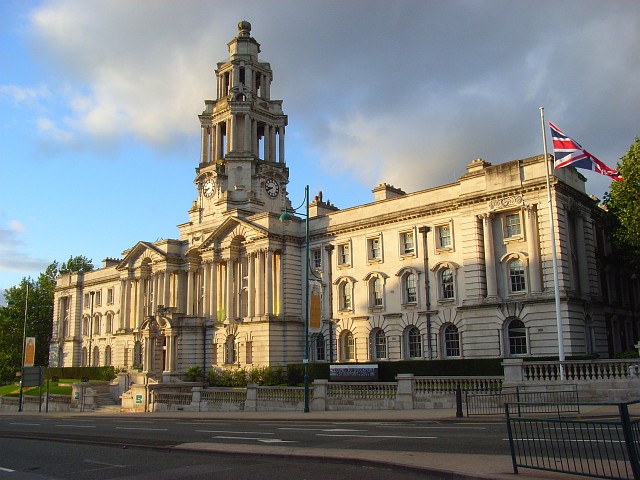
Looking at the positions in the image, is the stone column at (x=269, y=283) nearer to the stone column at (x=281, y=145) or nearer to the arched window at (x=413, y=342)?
the arched window at (x=413, y=342)

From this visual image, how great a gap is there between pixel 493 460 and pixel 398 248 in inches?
1434

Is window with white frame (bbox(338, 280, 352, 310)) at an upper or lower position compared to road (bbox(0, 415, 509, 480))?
upper

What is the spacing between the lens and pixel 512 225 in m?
41.7

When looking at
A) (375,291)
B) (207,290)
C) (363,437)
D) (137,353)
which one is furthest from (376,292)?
(363,437)

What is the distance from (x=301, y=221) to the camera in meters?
56.8

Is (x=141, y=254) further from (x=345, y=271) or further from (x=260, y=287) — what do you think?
(x=345, y=271)

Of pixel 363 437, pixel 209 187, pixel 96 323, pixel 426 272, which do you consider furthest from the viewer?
pixel 96 323

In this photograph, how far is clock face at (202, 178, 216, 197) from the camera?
64.1 metres

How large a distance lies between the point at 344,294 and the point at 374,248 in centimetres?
476

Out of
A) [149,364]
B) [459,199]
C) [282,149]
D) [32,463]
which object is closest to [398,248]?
[459,199]

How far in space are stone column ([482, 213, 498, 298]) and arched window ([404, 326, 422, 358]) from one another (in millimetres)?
7299

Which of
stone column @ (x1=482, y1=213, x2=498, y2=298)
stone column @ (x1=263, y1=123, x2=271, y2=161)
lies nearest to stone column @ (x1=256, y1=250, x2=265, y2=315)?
stone column @ (x1=263, y1=123, x2=271, y2=161)

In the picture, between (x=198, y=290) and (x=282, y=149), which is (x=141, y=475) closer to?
(x=198, y=290)

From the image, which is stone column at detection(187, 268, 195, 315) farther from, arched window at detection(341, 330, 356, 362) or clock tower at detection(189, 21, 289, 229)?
arched window at detection(341, 330, 356, 362)
